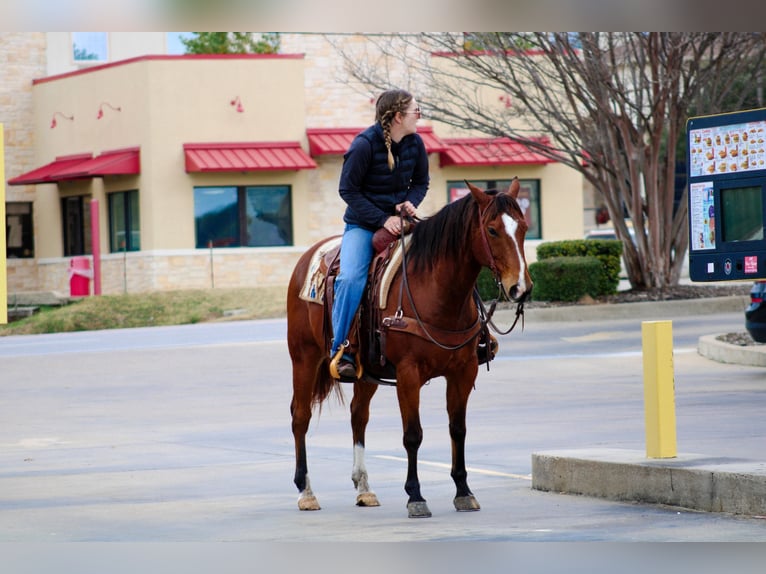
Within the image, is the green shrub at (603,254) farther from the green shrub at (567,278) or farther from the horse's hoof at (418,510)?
the horse's hoof at (418,510)

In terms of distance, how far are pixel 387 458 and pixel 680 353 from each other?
32.4 feet

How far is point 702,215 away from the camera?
11.7 meters

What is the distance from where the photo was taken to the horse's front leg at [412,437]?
29.0 ft

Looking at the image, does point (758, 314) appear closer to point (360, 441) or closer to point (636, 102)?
point (360, 441)

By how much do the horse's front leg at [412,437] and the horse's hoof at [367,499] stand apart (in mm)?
567

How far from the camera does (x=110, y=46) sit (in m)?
44.1

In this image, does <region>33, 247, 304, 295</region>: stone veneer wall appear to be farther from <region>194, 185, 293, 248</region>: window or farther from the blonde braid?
the blonde braid

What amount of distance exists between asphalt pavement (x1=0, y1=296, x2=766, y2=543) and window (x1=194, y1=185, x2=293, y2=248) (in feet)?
46.0

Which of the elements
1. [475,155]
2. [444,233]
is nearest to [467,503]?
[444,233]

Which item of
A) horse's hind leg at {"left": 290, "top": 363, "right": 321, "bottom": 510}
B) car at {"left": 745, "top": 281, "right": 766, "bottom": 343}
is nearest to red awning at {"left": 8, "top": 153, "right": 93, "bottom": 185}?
car at {"left": 745, "top": 281, "right": 766, "bottom": 343}

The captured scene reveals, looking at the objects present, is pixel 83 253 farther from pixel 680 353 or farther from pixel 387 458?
pixel 387 458

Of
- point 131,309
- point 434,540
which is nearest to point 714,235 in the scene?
point 434,540

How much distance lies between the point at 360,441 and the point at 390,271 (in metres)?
1.25

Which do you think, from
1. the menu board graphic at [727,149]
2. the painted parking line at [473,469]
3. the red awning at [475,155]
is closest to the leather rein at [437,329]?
the painted parking line at [473,469]
